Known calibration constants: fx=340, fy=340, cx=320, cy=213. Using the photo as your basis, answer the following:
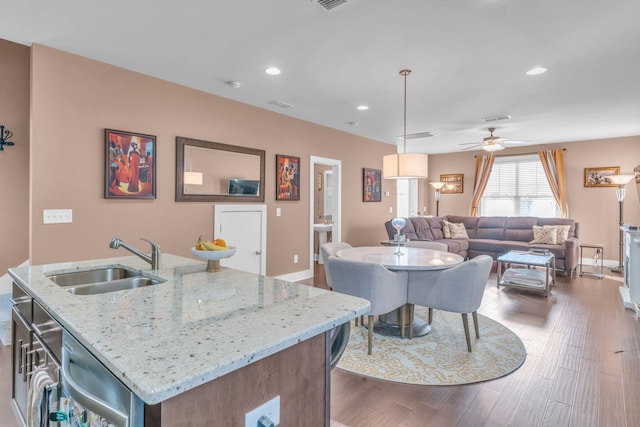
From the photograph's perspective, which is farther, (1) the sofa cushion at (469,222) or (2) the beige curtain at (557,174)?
(1) the sofa cushion at (469,222)

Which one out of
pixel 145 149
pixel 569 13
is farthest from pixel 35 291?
pixel 569 13

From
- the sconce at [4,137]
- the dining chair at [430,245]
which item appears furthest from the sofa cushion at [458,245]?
the sconce at [4,137]

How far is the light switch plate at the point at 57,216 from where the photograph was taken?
2.98m

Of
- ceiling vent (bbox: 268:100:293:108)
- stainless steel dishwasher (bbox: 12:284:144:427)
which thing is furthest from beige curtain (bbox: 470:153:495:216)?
stainless steel dishwasher (bbox: 12:284:144:427)

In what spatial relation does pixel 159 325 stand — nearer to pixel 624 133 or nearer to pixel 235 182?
pixel 235 182

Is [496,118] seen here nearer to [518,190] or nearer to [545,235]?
[545,235]

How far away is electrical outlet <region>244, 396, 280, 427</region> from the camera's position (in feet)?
2.77

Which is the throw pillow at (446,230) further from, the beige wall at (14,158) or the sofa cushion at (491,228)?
the beige wall at (14,158)

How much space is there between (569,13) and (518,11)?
37cm

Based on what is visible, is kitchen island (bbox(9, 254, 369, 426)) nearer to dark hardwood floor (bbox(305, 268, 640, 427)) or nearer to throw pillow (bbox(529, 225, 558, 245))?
dark hardwood floor (bbox(305, 268, 640, 427))

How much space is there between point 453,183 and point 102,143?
7711mm

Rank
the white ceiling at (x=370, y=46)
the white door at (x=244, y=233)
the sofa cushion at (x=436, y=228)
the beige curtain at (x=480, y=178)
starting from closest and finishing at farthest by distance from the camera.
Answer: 1. the white ceiling at (x=370, y=46)
2. the white door at (x=244, y=233)
3. the sofa cushion at (x=436, y=228)
4. the beige curtain at (x=480, y=178)

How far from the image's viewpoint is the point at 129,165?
136 inches

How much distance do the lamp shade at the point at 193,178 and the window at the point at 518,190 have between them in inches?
269
